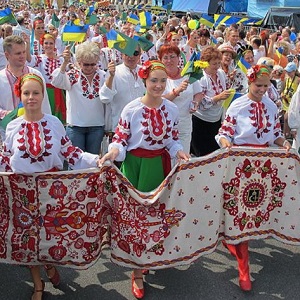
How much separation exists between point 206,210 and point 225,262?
747 mm

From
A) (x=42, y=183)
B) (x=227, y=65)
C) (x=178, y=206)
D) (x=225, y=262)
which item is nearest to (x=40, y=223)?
(x=42, y=183)

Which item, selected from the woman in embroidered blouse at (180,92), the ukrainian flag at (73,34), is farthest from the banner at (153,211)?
the ukrainian flag at (73,34)

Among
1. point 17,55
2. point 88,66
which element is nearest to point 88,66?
point 88,66

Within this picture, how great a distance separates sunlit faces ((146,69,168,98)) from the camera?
148 inches

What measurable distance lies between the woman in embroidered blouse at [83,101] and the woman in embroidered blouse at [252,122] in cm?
160

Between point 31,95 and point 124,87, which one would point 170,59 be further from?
point 31,95

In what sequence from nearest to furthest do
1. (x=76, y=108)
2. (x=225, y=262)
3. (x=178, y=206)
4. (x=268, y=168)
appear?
(x=178, y=206) < (x=268, y=168) < (x=225, y=262) < (x=76, y=108)

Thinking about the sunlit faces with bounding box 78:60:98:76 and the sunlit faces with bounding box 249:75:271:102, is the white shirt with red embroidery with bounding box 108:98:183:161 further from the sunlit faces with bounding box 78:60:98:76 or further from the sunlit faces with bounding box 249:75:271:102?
the sunlit faces with bounding box 78:60:98:76

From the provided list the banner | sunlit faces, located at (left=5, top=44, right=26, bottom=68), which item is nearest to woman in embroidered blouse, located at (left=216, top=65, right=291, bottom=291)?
the banner

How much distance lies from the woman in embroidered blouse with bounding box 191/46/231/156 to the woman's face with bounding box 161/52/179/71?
1.85 feet

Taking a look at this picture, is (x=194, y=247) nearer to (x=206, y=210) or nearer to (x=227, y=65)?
(x=206, y=210)

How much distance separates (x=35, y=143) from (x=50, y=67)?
3.55 m

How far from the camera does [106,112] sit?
5238 mm

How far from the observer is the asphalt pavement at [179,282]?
3.78 m
